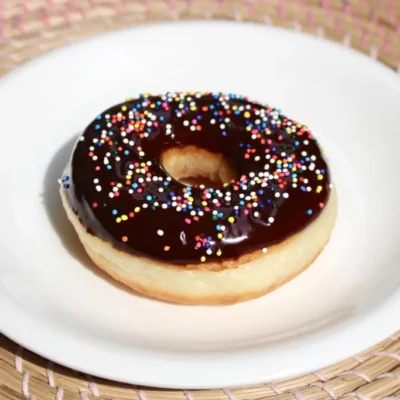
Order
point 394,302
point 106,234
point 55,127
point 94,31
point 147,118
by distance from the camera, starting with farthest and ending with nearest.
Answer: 1. point 94,31
2. point 55,127
3. point 147,118
4. point 106,234
5. point 394,302

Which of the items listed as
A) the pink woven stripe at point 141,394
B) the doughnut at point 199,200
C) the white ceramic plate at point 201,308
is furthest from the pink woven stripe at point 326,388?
the pink woven stripe at point 141,394

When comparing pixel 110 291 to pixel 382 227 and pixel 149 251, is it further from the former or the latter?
pixel 382 227

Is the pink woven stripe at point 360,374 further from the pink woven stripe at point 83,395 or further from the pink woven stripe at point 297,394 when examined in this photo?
the pink woven stripe at point 83,395

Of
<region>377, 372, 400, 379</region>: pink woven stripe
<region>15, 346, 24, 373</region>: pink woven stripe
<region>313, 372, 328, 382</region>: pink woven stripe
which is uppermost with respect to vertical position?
<region>15, 346, 24, 373</region>: pink woven stripe

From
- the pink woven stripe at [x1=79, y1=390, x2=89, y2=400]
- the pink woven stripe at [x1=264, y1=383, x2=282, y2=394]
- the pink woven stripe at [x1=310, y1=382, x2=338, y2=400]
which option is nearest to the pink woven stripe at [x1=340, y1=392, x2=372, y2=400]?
the pink woven stripe at [x1=310, y1=382, x2=338, y2=400]

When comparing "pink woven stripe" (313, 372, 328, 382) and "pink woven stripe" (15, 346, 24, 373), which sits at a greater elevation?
"pink woven stripe" (15, 346, 24, 373)

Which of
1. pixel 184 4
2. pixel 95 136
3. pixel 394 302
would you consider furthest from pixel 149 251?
pixel 184 4

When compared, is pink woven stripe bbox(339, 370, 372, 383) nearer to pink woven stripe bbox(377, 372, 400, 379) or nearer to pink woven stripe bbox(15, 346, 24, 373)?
pink woven stripe bbox(377, 372, 400, 379)
